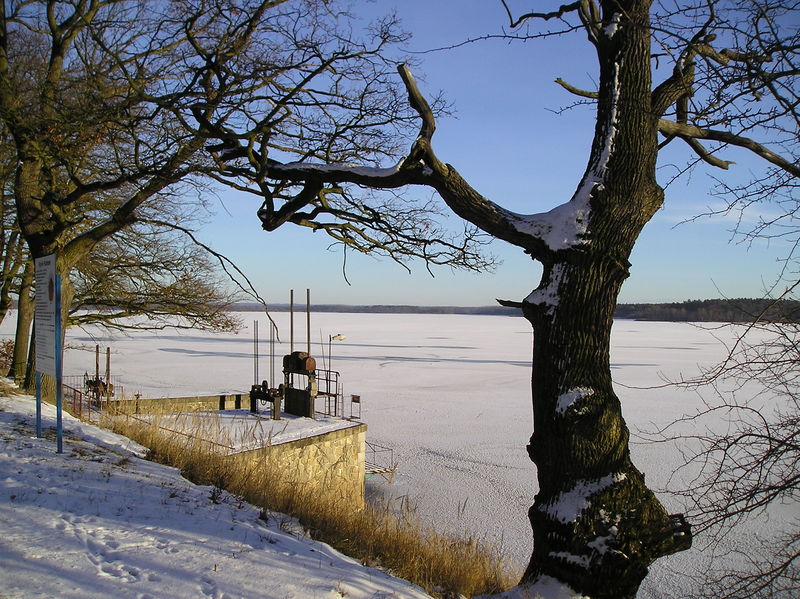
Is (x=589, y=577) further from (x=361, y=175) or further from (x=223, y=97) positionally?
(x=223, y=97)

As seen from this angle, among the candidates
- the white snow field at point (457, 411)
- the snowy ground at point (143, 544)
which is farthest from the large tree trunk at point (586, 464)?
the snowy ground at point (143, 544)

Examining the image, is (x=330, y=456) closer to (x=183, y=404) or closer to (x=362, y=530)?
(x=183, y=404)

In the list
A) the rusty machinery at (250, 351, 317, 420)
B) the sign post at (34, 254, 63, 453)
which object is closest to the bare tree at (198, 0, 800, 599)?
the sign post at (34, 254, 63, 453)

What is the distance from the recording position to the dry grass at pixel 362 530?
4785 millimetres

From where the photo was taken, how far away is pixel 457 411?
2431 cm

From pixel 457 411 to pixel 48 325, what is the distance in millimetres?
19433

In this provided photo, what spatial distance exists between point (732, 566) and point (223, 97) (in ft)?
40.2

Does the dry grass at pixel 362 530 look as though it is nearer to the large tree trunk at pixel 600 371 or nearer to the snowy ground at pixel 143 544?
the snowy ground at pixel 143 544

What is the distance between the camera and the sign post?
6.09 metres

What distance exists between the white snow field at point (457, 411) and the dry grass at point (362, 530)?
0.71 m

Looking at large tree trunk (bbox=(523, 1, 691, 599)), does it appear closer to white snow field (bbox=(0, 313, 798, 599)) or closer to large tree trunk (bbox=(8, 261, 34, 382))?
white snow field (bbox=(0, 313, 798, 599))

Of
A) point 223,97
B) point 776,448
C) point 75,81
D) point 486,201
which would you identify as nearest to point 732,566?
point 776,448

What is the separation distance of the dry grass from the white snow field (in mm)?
707

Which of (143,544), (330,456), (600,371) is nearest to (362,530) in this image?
(143,544)
